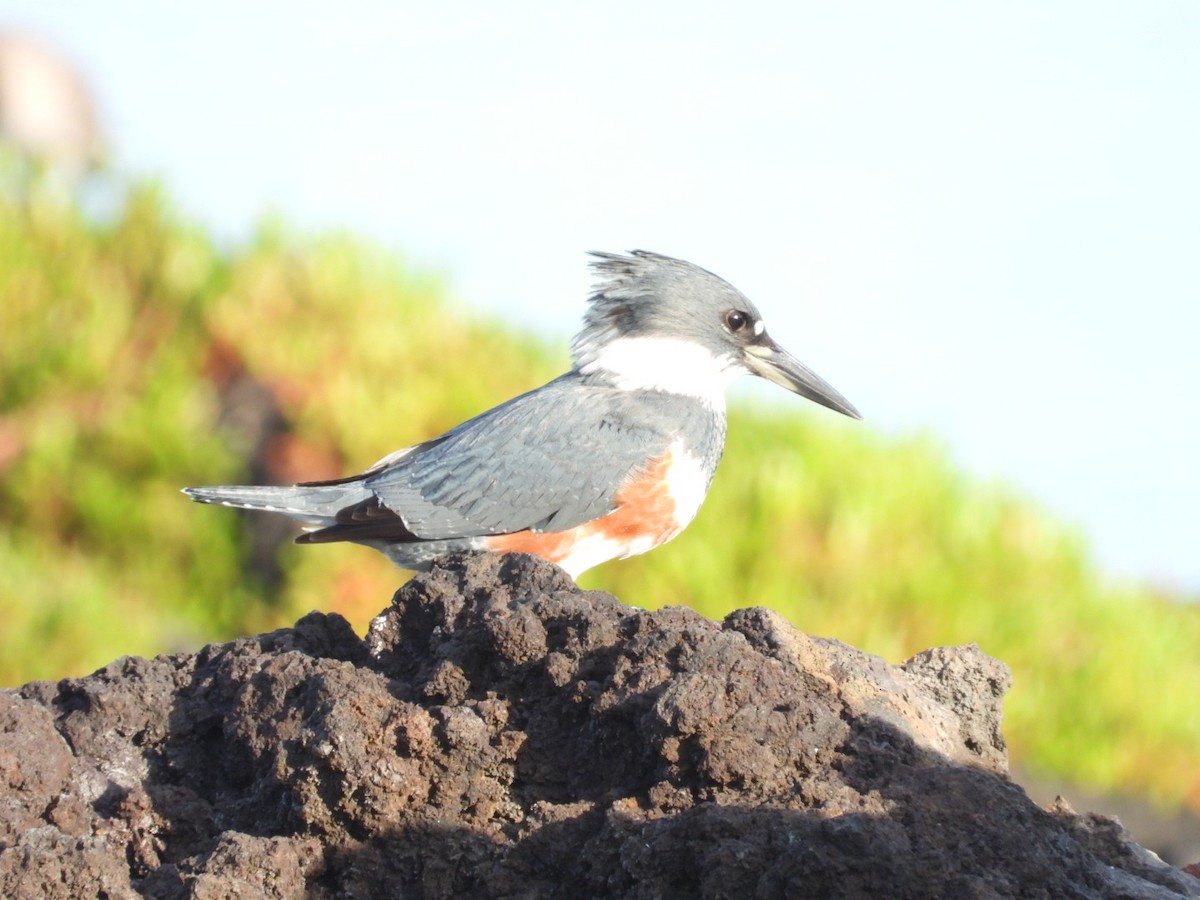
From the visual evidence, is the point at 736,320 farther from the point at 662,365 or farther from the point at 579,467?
the point at 579,467

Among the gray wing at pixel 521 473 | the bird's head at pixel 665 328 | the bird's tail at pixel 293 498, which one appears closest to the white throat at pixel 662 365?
the bird's head at pixel 665 328

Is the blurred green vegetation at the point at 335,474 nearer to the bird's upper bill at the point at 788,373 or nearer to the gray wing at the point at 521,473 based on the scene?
the bird's upper bill at the point at 788,373

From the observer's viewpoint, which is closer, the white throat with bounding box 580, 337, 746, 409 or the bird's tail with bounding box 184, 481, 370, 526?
the bird's tail with bounding box 184, 481, 370, 526

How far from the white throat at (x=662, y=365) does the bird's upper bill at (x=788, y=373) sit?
0.15m

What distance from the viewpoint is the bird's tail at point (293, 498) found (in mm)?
4688

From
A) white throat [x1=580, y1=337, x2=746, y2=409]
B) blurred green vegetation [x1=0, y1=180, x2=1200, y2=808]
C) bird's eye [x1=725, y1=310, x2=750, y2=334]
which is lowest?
blurred green vegetation [x1=0, y1=180, x2=1200, y2=808]

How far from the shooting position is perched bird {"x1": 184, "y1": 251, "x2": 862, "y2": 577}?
4.60m

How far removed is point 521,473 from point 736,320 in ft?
3.47

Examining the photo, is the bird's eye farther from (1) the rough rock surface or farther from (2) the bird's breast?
(1) the rough rock surface

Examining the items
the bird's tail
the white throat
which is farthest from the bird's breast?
the bird's tail

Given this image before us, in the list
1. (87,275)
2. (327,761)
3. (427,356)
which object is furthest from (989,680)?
(87,275)

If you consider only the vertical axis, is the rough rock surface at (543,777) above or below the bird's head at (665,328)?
below

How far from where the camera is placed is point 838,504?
328 inches

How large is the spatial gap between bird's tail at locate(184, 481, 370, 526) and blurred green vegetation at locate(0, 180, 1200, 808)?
3.46 meters
